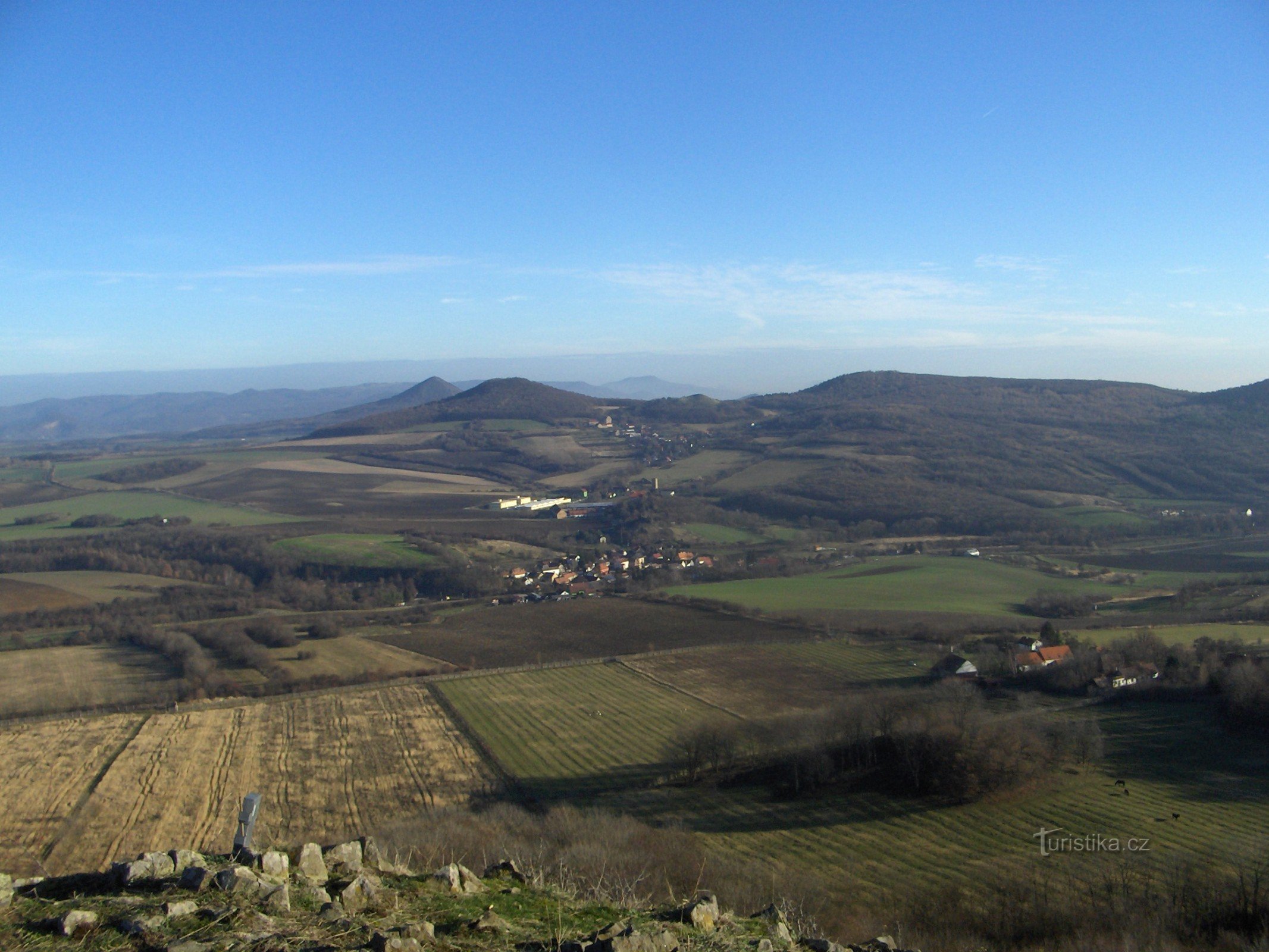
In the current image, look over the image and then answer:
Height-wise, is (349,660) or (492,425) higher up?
(492,425)

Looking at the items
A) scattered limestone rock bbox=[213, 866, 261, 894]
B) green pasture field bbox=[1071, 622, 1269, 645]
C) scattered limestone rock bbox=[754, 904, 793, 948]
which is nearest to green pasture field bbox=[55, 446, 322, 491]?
green pasture field bbox=[1071, 622, 1269, 645]

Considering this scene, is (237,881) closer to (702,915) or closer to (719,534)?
(702,915)

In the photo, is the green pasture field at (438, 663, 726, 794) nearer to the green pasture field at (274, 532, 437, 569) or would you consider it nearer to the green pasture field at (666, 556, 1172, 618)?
the green pasture field at (666, 556, 1172, 618)

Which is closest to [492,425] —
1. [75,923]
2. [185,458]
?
[185,458]

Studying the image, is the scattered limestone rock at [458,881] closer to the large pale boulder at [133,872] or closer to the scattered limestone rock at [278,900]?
the scattered limestone rock at [278,900]

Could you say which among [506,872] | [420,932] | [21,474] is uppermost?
[420,932]

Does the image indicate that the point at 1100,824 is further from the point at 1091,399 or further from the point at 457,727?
the point at 1091,399

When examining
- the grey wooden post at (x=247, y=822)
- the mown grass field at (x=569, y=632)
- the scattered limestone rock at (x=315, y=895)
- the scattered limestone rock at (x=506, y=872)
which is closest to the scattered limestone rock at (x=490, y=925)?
the scattered limestone rock at (x=315, y=895)
